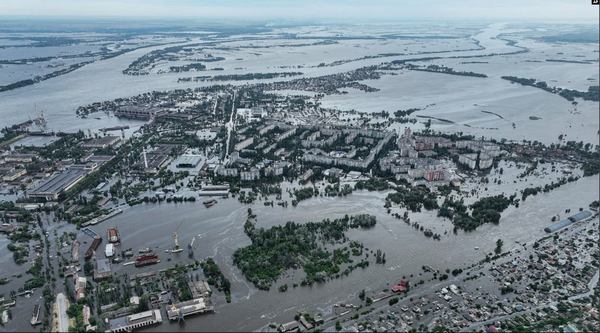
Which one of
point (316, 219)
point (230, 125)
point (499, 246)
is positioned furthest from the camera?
point (230, 125)

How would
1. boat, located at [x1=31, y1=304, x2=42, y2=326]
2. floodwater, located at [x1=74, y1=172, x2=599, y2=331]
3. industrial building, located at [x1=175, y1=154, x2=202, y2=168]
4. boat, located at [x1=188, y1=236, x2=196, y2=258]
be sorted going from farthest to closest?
industrial building, located at [x1=175, y1=154, x2=202, y2=168], boat, located at [x1=188, y1=236, x2=196, y2=258], floodwater, located at [x1=74, y1=172, x2=599, y2=331], boat, located at [x1=31, y1=304, x2=42, y2=326]

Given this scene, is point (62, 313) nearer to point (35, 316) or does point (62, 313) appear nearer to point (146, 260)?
point (35, 316)

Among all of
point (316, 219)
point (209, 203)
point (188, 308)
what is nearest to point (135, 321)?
point (188, 308)

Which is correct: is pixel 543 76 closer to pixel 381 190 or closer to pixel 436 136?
pixel 436 136

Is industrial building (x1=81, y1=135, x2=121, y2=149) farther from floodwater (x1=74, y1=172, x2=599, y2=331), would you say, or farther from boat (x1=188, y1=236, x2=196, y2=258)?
boat (x1=188, y1=236, x2=196, y2=258)

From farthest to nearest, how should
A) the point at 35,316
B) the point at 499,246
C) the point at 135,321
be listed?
the point at 499,246, the point at 35,316, the point at 135,321

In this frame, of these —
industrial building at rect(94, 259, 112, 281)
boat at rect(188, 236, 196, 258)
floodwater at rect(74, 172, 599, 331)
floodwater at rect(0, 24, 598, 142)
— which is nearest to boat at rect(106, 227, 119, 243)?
floodwater at rect(74, 172, 599, 331)

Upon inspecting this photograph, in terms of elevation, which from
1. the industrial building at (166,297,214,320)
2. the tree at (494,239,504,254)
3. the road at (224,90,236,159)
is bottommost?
the tree at (494,239,504,254)

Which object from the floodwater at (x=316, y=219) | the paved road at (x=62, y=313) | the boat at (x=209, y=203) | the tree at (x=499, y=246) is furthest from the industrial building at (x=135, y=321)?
the tree at (x=499, y=246)
